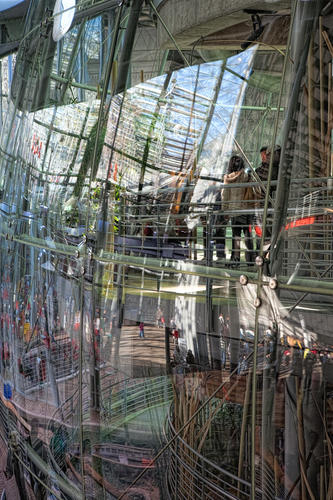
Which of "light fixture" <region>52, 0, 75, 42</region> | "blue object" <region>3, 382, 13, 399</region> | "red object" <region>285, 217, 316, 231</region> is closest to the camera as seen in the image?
"red object" <region>285, 217, 316, 231</region>

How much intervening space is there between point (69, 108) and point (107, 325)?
0.89m

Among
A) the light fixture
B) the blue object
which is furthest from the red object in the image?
the blue object

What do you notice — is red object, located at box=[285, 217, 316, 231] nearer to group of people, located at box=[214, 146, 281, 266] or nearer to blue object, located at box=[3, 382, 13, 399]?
group of people, located at box=[214, 146, 281, 266]

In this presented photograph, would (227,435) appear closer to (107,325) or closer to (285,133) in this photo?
(107,325)

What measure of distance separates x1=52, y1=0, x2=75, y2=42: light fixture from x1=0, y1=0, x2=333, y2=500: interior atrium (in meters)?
0.01

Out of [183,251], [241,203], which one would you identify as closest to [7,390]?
[183,251]

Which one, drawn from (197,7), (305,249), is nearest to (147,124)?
(197,7)

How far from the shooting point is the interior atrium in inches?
66.2

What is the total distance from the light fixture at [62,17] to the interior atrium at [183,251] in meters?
0.01

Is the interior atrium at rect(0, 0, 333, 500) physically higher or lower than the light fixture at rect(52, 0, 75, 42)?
lower

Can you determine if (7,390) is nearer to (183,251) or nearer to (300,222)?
(183,251)

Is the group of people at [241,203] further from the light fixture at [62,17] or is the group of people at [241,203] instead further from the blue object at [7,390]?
the blue object at [7,390]

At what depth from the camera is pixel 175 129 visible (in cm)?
202

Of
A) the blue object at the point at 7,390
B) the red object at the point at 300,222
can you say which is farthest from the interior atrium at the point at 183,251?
→ the blue object at the point at 7,390
